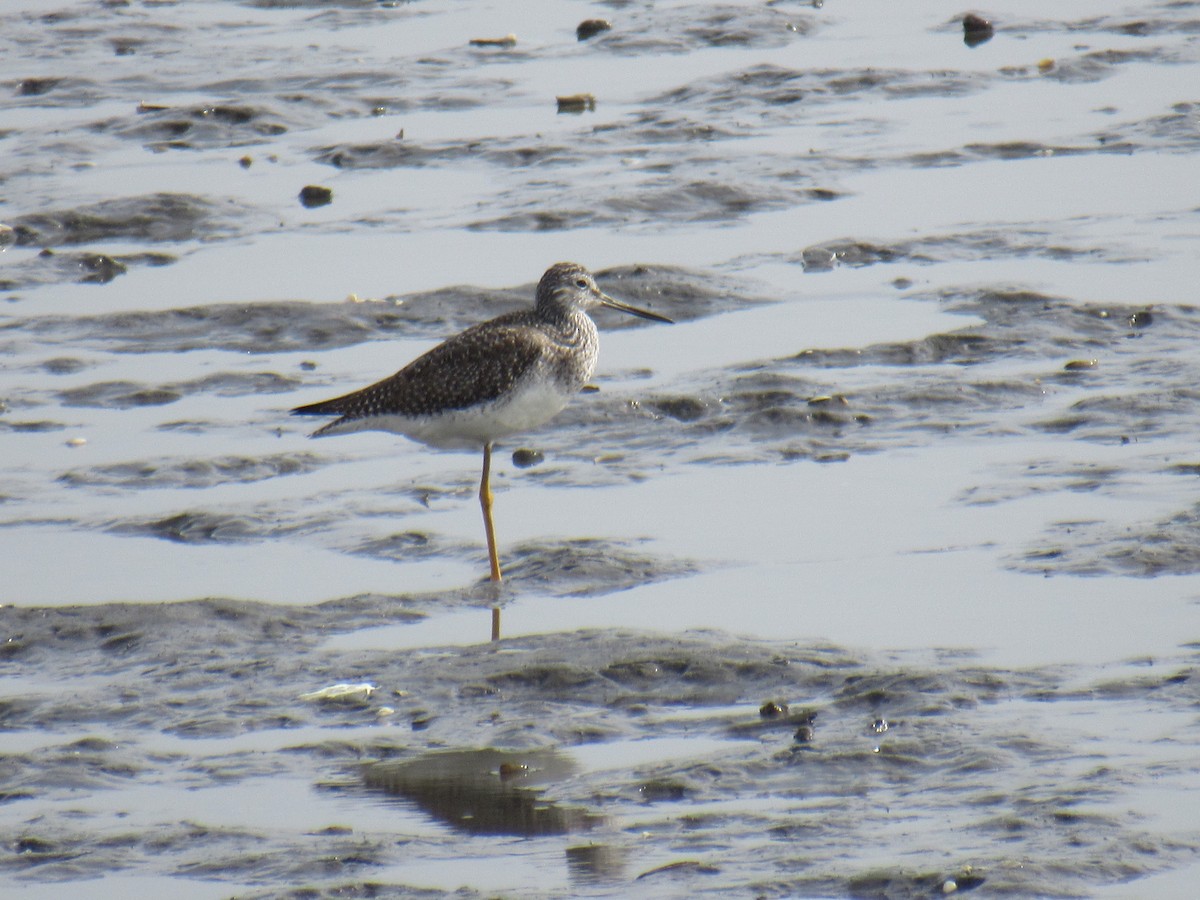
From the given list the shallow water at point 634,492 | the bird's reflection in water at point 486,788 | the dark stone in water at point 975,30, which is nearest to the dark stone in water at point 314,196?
the shallow water at point 634,492

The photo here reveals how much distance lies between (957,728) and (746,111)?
10815mm

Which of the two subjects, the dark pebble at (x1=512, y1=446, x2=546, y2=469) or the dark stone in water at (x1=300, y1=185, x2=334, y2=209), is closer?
the dark pebble at (x1=512, y1=446, x2=546, y2=469)

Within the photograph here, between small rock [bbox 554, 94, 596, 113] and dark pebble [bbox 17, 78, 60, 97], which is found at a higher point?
dark pebble [bbox 17, 78, 60, 97]

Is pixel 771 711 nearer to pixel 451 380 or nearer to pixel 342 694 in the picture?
pixel 342 694

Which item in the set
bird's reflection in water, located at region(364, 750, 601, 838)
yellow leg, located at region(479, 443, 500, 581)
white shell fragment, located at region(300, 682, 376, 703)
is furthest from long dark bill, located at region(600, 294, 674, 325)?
bird's reflection in water, located at region(364, 750, 601, 838)

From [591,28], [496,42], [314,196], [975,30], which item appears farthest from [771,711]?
[496,42]

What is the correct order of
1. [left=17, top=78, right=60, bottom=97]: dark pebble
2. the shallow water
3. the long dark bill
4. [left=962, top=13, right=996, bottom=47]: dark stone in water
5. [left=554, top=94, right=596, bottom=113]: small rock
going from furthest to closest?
[left=962, top=13, right=996, bottom=47]: dark stone in water, [left=17, top=78, right=60, bottom=97]: dark pebble, [left=554, top=94, right=596, bottom=113]: small rock, the long dark bill, the shallow water

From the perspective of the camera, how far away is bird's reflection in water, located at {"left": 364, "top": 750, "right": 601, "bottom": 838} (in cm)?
618

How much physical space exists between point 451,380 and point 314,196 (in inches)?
225

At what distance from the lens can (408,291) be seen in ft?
41.4

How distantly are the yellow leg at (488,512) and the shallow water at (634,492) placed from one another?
0.44 ft

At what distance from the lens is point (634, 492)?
31.1 ft

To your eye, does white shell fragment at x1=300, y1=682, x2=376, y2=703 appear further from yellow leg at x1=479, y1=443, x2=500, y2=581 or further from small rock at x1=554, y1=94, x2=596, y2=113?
A: small rock at x1=554, y1=94, x2=596, y2=113

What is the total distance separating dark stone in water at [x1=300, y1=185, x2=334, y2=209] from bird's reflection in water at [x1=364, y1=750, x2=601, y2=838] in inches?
338
